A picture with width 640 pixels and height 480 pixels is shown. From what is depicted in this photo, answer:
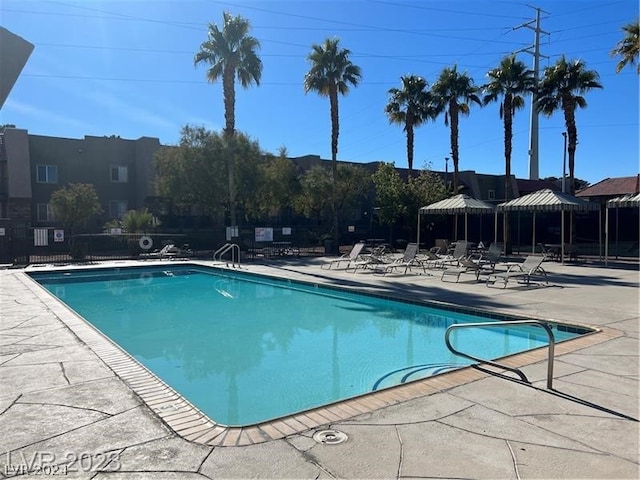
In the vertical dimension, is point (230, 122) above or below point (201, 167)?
above

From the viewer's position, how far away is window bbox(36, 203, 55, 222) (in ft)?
97.5

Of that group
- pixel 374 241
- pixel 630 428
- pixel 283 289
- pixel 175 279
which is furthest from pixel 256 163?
pixel 630 428

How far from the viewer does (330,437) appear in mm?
Result: 3574

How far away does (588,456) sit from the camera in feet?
10.7

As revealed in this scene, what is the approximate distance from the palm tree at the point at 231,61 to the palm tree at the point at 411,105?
886 cm

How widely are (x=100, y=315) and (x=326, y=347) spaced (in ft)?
19.0

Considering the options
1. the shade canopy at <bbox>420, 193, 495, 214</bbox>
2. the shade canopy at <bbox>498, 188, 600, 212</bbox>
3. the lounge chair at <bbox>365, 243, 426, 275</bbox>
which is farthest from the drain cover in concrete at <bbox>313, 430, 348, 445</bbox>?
the shade canopy at <bbox>420, 193, 495, 214</bbox>

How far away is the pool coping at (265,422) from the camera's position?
3.67m

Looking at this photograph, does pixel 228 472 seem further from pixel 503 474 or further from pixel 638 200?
pixel 638 200

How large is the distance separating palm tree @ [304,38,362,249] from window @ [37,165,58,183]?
662 inches

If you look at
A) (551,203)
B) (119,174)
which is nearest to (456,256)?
(551,203)

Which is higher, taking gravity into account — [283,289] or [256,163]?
[256,163]

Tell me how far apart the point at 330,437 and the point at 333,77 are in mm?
23692

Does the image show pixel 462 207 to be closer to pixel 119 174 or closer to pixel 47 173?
pixel 119 174
